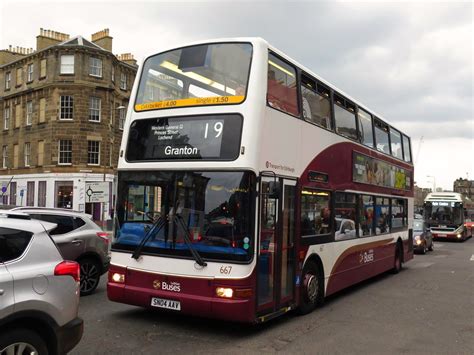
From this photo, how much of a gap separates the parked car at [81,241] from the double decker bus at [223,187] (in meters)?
2.15

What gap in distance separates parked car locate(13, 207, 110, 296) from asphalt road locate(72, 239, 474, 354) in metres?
0.43

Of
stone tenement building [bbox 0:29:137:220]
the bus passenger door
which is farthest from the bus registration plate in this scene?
stone tenement building [bbox 0:29:137:220]

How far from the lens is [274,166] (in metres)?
6.85

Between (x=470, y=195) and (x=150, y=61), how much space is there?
131 meters

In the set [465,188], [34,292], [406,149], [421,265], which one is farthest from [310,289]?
[465,188]

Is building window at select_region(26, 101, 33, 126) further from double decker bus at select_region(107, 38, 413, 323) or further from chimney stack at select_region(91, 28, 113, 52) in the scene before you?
double decker bus at select_region(107, 38, 413, 323)

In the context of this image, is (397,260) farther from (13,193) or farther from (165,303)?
(13,193)

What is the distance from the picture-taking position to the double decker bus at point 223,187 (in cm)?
624

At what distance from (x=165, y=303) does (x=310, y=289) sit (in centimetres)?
272

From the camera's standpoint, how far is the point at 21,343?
3896 mm

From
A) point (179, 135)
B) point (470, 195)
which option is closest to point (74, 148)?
point (179, 135)

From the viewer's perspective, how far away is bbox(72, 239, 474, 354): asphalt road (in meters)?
5.95

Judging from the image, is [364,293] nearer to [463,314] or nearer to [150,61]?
[463,314]

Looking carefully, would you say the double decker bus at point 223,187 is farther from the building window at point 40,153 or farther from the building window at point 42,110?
the building window at point 42,110
